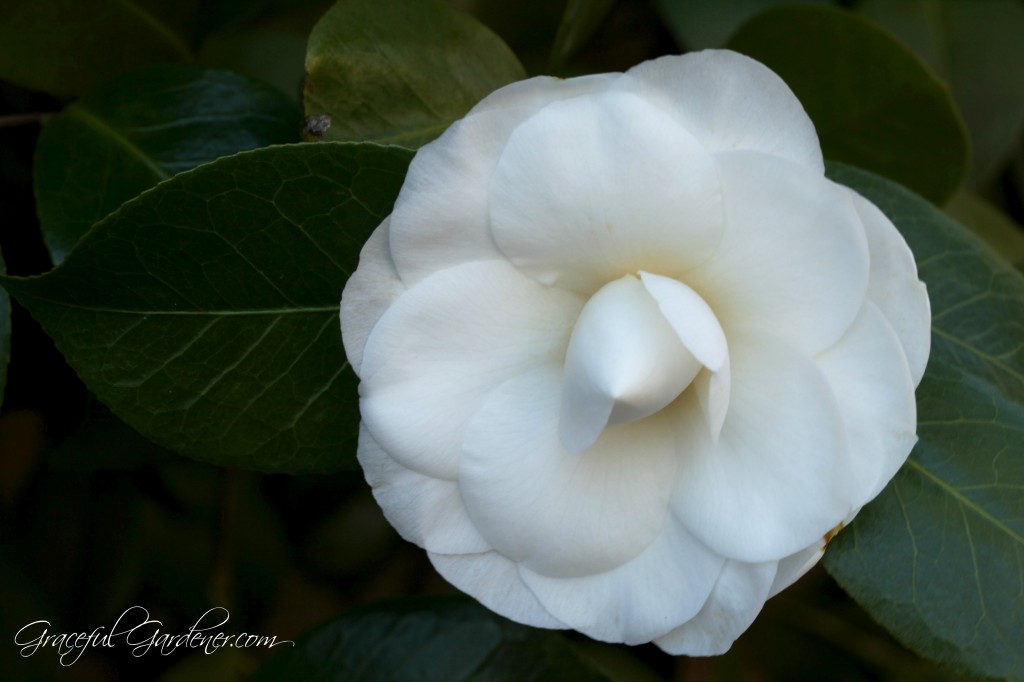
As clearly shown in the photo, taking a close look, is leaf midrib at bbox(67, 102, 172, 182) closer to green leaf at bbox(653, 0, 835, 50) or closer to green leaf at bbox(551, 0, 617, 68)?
green leaf at bbox(551, 0, 617, 68)

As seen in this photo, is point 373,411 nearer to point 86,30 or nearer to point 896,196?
point 896,196

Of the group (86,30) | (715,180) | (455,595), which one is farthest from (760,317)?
(86,30)

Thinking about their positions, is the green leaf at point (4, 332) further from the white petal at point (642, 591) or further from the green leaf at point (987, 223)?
the green leaf at point (987, 223)

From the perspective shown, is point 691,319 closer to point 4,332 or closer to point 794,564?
point 794,564

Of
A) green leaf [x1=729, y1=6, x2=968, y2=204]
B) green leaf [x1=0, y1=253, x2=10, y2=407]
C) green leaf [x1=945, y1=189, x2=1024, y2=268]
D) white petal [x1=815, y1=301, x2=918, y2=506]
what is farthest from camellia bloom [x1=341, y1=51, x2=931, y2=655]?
green leaf [x1=945, y1=189, x2=1024, y2=268]

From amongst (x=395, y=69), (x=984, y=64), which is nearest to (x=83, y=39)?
(x=395, y=69)

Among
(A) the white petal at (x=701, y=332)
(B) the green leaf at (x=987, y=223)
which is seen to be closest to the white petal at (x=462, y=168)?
(A) the white petal at (x=701, y=332)

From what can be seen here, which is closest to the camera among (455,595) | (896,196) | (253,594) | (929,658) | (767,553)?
(767,553)
